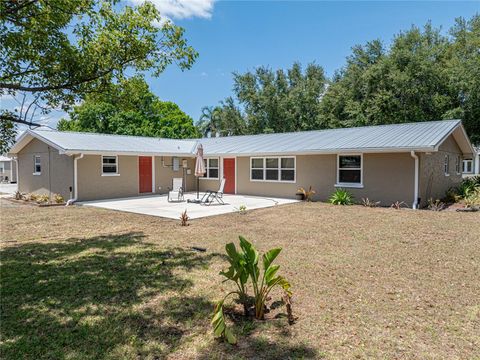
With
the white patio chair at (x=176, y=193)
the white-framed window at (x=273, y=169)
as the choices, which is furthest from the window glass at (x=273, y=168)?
the white patio chair at (x=176, y=193)

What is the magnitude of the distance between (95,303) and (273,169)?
1402 cm

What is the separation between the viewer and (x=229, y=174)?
19.6 m

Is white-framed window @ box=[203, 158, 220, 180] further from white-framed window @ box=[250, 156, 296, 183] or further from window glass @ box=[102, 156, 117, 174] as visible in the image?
window glass @ box=[102, 156, 117, 174]

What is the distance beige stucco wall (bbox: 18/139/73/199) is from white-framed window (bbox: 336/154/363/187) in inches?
481

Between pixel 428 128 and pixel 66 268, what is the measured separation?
15.1m

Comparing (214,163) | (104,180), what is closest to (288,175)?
(214,163)

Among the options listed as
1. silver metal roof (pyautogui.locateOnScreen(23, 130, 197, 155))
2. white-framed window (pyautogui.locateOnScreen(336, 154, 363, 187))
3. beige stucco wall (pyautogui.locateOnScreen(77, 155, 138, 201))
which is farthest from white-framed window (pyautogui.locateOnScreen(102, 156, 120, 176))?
white-framed window (pyautogui.locateOnScreen(336, 154, 363, 187))

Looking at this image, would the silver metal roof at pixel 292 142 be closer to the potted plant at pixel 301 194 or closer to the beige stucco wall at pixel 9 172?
the potted plant at pixel 301 194

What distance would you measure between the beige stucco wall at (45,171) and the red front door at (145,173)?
142 inches

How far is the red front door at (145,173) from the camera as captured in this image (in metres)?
18.4

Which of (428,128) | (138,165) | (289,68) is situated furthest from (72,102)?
(289,68)

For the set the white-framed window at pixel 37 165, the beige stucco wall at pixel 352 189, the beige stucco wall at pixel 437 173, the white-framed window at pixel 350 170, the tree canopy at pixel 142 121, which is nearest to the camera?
the beige stucco wall at pixel 352 189

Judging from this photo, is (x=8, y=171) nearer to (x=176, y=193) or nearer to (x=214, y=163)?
(x=214, y=163)

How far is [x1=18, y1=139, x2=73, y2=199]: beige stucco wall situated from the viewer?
16.0 metres
